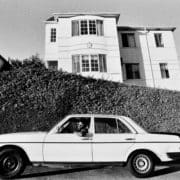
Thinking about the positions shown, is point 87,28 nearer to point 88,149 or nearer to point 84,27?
point 84,27

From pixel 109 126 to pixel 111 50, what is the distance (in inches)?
484

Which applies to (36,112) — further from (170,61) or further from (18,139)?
(170,61)

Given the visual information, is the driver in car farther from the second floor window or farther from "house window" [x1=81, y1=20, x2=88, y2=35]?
the second floor window

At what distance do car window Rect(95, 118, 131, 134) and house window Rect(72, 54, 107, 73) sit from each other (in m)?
10.4

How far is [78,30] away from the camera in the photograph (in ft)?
53.6

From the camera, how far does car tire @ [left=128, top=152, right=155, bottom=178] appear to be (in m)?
4.52

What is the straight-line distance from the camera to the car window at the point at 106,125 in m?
4.78

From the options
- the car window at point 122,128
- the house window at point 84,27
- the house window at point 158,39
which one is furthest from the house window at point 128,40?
the car window at point 122,128

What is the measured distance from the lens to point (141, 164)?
462cm

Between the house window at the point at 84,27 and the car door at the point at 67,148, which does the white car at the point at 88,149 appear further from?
the house window at the point at 84,27

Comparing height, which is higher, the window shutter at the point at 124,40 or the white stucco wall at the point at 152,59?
the window shutter at the point at 124,40

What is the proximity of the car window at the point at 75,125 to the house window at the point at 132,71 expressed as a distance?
1318 cm

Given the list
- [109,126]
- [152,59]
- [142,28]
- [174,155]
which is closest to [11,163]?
[109,126]

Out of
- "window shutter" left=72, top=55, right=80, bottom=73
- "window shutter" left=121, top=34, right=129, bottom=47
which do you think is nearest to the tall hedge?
"window shutter" left=72, top=55, right=80, bottom=73
